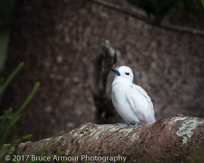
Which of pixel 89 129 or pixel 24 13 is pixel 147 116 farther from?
pixel 24 13

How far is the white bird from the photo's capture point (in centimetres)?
230

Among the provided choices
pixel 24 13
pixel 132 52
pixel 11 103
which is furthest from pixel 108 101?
pixel 24 13

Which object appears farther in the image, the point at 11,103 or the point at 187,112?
the point at 11,103

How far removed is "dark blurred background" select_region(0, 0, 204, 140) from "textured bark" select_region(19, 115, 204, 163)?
1947 mm

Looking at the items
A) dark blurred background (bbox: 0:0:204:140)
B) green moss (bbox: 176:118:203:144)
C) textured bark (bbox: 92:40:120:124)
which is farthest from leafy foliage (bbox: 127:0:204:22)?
dark blurred background (bbox: 0:0:204:140)

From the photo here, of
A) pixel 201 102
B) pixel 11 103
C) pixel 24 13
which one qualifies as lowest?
pixel 11 103

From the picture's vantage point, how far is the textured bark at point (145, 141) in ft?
4.47

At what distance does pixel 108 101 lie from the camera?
3.23 meters

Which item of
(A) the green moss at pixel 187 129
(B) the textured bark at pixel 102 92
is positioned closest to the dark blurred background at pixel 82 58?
(B) the textured bark at pixel 102 92

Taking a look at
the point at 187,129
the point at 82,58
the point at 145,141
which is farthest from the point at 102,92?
the point at 187,129

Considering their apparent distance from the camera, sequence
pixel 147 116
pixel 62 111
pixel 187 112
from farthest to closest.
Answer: pixel 62 111 → pixel 187 112 → pixel 147 116

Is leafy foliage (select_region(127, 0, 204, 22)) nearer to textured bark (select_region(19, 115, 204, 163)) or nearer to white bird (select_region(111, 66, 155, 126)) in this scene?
white bird (select_region(111, 66, 155, 126))

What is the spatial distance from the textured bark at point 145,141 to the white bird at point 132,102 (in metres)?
0.43

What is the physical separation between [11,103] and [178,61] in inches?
74.3
